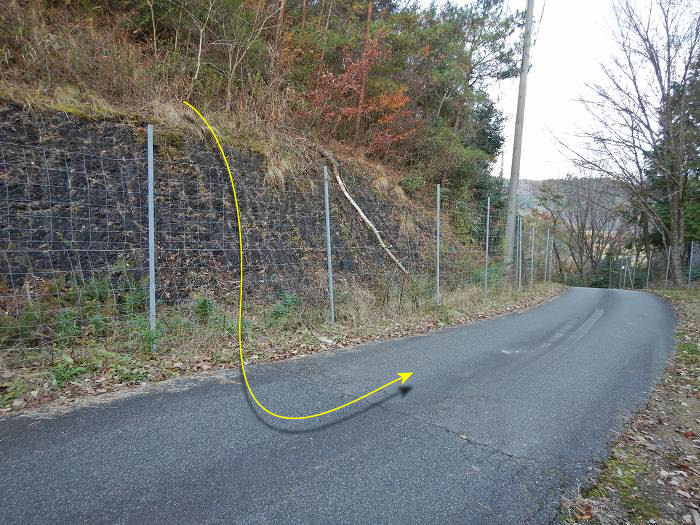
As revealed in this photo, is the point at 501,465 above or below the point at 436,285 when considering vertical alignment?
below

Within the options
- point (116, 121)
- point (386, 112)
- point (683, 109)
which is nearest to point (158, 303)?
point (116, 121)

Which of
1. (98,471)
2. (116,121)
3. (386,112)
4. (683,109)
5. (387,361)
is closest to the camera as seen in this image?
(98,471)

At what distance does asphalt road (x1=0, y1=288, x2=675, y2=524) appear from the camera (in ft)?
6.63

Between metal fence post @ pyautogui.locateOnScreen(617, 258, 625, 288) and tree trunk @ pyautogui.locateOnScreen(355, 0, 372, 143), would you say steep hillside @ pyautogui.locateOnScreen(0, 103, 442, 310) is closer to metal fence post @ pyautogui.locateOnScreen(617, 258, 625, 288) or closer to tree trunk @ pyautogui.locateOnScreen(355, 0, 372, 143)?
tree trunk @ pyautogui.locateOnScreen(355, 0, 372, 143)

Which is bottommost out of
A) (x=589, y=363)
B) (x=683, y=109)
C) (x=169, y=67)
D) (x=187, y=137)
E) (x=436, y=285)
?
(x=589, y=363)

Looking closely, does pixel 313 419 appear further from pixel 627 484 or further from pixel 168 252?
pixel 168 252

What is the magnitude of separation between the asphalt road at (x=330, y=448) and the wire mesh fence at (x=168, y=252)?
1.36 meters

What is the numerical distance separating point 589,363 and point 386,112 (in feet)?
30.0

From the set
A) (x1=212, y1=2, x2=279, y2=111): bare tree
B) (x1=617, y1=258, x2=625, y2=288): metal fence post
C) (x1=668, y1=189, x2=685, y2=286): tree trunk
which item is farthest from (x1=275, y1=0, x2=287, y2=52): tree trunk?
(x1=617, y1=258, x2=625, y2=288): metal fence post

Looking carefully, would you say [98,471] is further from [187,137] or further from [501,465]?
[187,137]

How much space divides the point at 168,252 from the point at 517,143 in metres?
10.7

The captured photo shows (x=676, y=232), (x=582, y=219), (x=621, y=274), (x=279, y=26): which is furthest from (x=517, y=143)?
(x=582, y=219)

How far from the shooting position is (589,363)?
480cm

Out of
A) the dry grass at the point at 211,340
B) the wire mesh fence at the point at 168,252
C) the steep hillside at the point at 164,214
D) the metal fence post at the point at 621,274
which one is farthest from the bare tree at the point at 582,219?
the steep hillside at the point at 164,214
